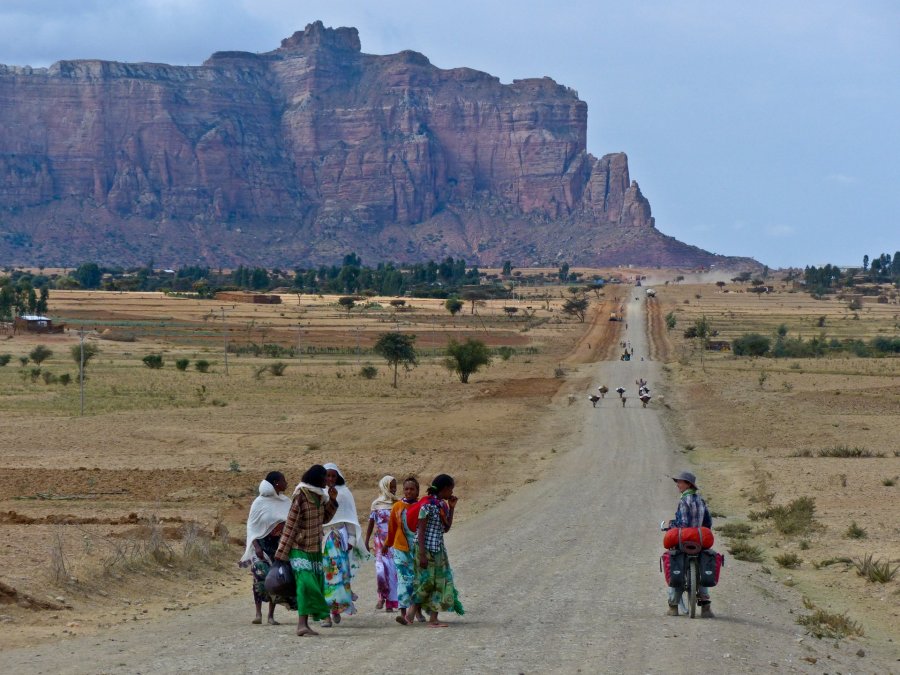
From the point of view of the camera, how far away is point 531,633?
12.1 metres

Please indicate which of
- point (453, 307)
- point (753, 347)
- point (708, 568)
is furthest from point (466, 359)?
point (453, 307)

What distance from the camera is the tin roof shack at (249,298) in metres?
136

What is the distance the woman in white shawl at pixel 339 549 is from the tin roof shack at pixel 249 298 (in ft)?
404

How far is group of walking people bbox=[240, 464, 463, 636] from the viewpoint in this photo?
12.0m

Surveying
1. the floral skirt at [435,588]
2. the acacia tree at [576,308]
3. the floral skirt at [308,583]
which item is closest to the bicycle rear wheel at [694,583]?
the floral skirt at [435,588]

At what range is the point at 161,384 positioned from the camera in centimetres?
5356

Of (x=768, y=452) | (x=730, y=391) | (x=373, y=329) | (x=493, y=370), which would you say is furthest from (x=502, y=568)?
(x=373, y=329)

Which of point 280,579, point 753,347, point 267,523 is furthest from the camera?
point 753,347

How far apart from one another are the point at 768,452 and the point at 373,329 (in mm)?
65776

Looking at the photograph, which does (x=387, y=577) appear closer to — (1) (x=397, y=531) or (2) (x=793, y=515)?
(1) (x=397, y=531)

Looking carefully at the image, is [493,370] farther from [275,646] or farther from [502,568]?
[275,646]

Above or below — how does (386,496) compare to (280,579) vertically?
above

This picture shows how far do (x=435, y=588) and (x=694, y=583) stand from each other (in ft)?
8.41

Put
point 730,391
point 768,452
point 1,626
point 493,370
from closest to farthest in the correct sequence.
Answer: point 1,626 < point 768,452 < point 730,391 < point 493,370
